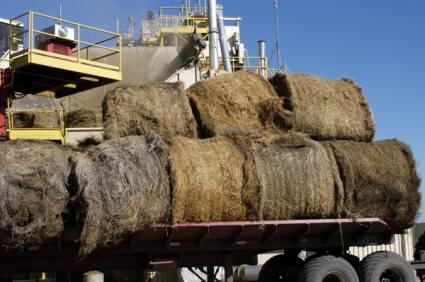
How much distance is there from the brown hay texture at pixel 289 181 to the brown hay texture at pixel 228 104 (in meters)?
0.61

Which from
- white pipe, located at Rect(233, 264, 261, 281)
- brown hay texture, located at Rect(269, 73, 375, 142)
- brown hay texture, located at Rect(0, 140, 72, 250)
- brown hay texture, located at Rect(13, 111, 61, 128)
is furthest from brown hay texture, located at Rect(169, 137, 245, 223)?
white pipe, located at Rect(233, 264, 261, 281)

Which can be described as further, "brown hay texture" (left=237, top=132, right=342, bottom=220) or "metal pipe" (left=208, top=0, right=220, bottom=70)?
"metal pipe" (left=208, top=0, right=220, bottom=70)

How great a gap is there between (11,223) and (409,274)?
683cm

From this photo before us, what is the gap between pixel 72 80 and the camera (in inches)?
471

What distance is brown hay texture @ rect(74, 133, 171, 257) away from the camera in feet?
25.6

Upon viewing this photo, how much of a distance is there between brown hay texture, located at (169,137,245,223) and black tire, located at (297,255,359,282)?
1665mm

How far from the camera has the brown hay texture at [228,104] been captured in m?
10.2

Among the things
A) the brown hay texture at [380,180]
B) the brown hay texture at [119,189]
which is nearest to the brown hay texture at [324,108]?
the brown hay texture at [380,180]

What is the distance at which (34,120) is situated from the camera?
47.4 ft

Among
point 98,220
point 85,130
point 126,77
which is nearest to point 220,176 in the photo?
point 98,220

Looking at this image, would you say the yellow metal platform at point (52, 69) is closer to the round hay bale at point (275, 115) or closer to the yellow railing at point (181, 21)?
the round hay bale at point (275, 115)

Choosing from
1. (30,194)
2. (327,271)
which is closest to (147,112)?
(30,194)

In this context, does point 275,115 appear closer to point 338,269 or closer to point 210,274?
point 338,269

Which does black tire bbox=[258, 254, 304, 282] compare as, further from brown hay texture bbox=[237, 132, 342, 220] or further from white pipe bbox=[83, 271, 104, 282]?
white pipe bbox=[83, 271, 104, 282]
